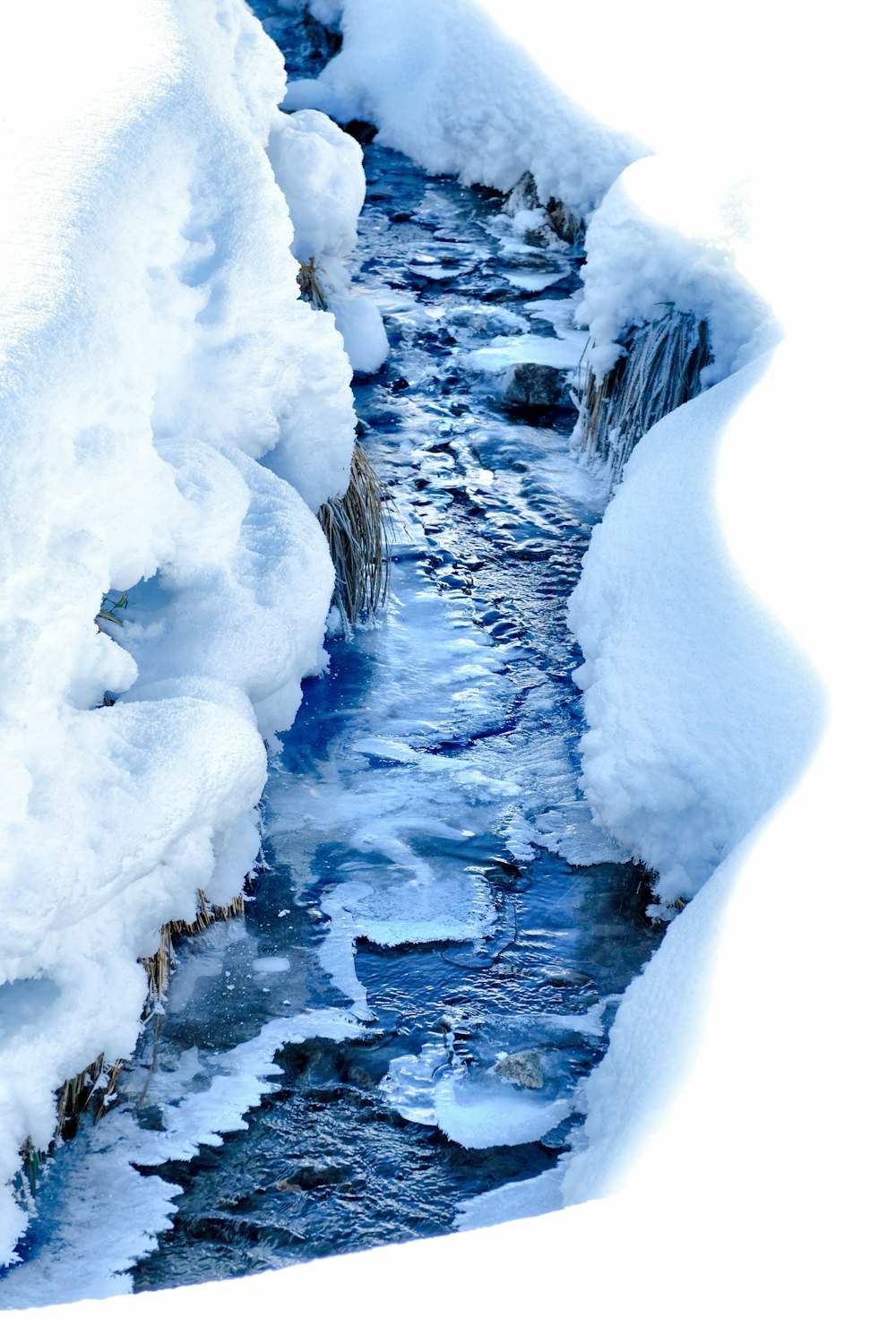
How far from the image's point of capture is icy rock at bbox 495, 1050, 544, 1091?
2.32 m

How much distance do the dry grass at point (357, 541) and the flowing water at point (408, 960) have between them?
0.10m

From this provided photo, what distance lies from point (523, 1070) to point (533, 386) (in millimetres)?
3352

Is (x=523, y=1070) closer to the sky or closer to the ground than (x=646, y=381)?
closer to the ground

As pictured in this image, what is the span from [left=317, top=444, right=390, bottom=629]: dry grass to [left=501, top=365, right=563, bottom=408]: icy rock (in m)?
1.46

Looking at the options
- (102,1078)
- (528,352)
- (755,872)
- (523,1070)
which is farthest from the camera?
(528,352)

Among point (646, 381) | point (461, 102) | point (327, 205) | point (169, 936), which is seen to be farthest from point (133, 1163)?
point (461, 102)

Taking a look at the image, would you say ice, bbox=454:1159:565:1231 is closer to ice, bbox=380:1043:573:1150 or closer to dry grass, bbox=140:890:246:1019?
ice, bbox=380:1043:573:1150

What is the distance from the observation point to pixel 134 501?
2355 millimetres

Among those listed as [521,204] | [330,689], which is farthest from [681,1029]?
[521,204]

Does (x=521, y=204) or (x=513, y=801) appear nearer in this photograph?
(x=513, y=801)

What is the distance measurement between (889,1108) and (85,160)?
232cm

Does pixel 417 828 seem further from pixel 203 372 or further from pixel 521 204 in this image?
pixel 521 204

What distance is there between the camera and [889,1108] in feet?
4.84

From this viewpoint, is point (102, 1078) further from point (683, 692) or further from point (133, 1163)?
point (683, 692)
